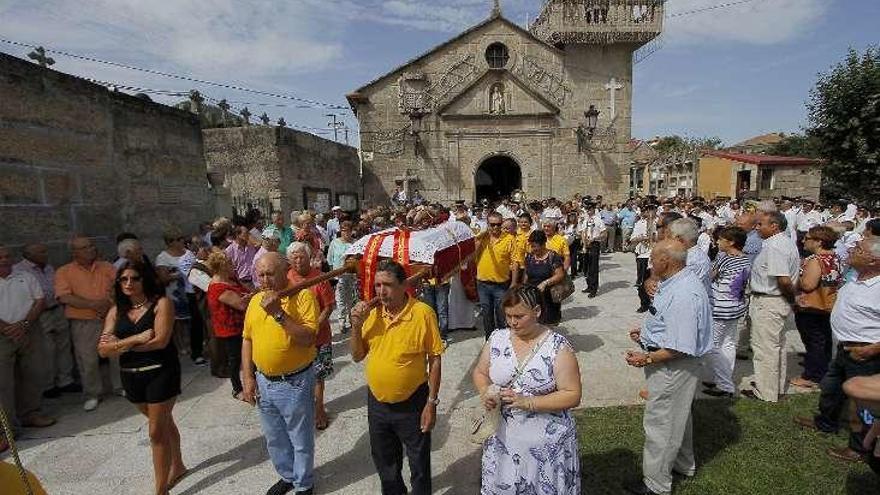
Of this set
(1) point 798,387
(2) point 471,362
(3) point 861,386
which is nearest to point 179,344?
(2) point 471,362

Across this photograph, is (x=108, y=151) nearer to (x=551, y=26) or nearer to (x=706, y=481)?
(x=706, y=481)

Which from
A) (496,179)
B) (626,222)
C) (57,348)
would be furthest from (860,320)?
(496,179)

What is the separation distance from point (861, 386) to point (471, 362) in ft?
14.8

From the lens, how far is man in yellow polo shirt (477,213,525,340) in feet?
20.6

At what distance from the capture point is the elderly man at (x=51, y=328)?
197 inches

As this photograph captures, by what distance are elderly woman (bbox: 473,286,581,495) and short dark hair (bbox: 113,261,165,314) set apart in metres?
2.66

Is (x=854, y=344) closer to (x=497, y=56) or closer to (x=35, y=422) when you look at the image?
(x=35, y=422)

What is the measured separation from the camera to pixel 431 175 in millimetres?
20234

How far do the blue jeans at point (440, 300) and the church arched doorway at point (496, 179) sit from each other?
55.8 feet

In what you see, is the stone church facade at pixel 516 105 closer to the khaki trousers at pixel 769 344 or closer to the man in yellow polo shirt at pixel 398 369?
the khaki trousers at pixel 769 344

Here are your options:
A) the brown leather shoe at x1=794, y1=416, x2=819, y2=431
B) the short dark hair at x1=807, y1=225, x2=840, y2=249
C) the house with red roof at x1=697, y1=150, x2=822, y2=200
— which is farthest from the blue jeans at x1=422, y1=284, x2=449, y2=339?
the house with red roof at x1=697, y1=150, x2=822, y2=200

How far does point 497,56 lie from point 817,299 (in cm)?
1786

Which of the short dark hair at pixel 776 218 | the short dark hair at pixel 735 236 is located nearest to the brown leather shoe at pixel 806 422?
the short dark hair at pixel 735 236

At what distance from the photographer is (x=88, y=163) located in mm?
6102
